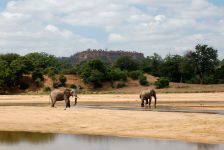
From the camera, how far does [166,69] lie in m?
82.2

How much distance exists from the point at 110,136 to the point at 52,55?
7365cm

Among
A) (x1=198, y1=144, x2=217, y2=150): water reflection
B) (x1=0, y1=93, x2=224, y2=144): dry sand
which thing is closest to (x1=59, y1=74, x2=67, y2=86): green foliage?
(x1=0, y1=93, x2=224, y2=144): dry sand

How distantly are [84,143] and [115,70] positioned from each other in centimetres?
5770

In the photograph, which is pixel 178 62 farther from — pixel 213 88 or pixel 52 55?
pixel 52 55

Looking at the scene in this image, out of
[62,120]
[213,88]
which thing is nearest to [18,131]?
[62,120]

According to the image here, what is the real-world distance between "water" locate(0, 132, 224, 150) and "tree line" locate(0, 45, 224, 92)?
47.1 meters

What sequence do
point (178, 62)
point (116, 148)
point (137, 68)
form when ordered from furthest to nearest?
point (137, 68)
point (178, 62)
point (116, 148)

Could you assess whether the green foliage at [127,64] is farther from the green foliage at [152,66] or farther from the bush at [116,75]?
the bush at [116,75]

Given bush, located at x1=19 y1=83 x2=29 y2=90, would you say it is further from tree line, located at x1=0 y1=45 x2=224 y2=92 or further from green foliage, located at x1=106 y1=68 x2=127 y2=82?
green foliage, located at x1=106 y1=68 x2=127 y2=82

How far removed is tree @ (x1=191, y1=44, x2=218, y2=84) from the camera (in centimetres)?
8025

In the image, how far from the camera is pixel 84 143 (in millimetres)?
19109

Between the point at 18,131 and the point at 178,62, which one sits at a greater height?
the point at 178,62

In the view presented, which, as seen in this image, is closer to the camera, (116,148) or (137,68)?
(116,148)

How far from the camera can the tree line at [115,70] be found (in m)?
71.9
